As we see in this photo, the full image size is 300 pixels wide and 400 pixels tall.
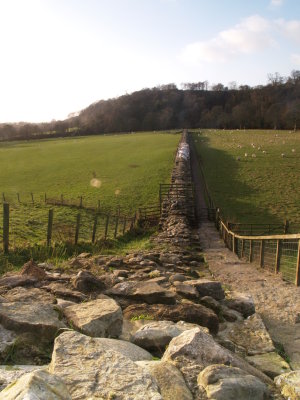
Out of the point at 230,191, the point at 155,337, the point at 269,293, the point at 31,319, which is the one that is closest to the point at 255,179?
the point at 230,191

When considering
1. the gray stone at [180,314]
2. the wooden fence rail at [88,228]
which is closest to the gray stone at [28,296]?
the gray stone at [180,314]

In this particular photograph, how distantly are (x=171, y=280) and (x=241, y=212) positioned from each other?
21370 millimetres

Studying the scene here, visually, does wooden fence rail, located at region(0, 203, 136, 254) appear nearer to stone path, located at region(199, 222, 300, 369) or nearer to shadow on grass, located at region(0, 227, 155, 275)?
shadow on grass, located at region(0, 227, 155, 275)

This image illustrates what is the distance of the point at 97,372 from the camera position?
299 cm

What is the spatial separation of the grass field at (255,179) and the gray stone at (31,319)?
882 inches

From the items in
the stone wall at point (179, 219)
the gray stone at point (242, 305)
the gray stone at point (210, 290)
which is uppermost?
the gray stone at point (210, 290)

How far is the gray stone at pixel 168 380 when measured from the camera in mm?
2891

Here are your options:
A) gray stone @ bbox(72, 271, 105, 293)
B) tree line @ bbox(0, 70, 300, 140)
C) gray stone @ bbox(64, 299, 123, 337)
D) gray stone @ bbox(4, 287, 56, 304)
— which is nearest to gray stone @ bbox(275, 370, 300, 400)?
gray stone @ bbox(64, 299, 123, 337)

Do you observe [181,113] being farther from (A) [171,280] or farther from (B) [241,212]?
(A) [171,280]

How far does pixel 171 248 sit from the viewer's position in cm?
1451

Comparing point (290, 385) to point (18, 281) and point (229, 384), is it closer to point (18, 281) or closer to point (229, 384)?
point (229, 384)

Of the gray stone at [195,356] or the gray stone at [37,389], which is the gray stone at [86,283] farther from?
the gray stone at [37,389]

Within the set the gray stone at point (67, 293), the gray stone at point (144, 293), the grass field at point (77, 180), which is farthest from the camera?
the grass field at point (77, 180)

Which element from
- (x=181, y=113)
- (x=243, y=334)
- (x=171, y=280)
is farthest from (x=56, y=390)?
(x=181, y=113)
